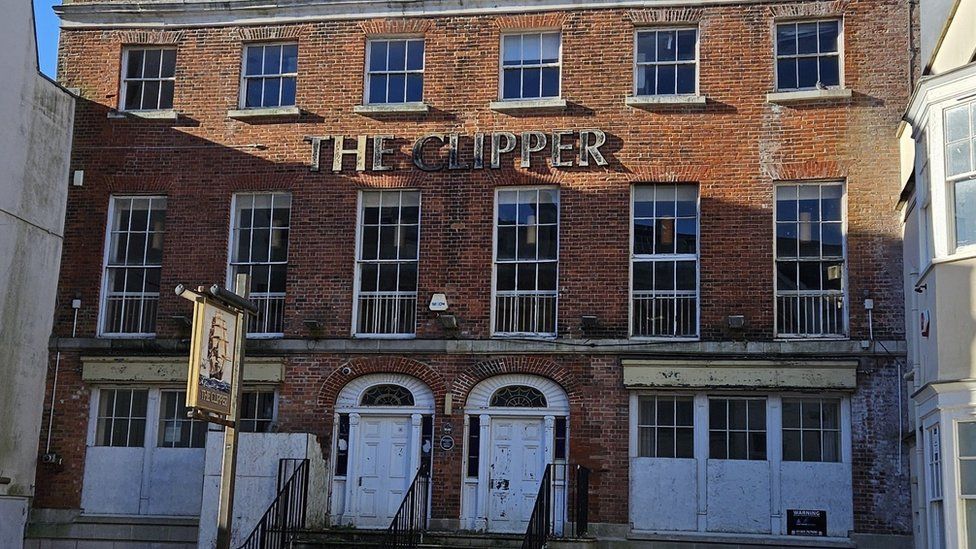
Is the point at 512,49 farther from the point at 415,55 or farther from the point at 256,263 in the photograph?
the point at 256,263

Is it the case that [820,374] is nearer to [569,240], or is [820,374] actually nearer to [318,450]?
[569,240]

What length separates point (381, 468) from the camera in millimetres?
18828

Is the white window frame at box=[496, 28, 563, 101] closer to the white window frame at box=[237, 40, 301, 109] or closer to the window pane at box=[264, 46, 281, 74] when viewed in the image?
the white window frame at box=[237, 40, 301, 109]

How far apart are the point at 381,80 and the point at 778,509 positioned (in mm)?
9031

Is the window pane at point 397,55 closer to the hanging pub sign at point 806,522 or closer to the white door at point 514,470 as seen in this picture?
the white door at point 514,470

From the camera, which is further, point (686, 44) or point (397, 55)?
point (397, 55)

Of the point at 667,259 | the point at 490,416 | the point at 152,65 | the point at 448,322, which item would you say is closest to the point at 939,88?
the point at 667,259

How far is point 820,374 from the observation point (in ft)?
57.8

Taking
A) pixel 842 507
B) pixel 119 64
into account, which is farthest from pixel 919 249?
pixel 119 64

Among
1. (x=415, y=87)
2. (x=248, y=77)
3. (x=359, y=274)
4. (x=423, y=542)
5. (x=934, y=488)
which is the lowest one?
(x=423, y=542)

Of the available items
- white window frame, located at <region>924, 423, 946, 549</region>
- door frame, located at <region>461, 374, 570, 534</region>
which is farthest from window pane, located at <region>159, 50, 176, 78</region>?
white window frame, located at <region>924, 423, 946, 549</region>

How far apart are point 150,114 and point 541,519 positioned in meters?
9.50

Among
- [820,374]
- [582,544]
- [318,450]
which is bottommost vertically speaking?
[582,544]

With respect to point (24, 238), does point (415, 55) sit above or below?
above
